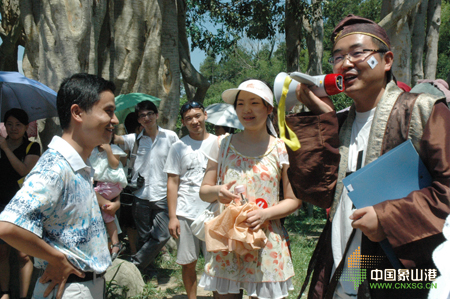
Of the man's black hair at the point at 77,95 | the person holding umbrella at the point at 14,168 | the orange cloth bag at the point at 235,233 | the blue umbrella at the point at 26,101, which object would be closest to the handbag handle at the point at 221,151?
the orange cloth bag at the point at 235,233

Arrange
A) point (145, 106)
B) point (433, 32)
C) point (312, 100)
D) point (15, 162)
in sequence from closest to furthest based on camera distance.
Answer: point (312, 100)
point (15, 162)
point (145, 106)
point (433, 32)

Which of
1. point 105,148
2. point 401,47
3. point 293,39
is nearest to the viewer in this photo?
point 105,148

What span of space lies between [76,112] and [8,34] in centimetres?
829

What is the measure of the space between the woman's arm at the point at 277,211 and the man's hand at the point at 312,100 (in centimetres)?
71

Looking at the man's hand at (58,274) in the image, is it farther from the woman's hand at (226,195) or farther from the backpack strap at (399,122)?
the backpack strap at (399,122)

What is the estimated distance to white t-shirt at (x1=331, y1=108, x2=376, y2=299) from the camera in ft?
5.94

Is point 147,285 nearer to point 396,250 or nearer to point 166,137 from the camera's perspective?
point 166,137

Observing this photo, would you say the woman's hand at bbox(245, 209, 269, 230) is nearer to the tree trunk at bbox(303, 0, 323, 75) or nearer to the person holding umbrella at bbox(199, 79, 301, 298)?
the person holding umbrella at bbox(199, 79, 301, 298)

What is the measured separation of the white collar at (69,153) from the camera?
1.79 metres

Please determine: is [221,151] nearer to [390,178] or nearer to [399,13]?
[390,178]

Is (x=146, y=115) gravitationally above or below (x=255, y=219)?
above

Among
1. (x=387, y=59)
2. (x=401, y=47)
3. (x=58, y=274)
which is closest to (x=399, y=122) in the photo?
(x=387, y=59)

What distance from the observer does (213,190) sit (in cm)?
257

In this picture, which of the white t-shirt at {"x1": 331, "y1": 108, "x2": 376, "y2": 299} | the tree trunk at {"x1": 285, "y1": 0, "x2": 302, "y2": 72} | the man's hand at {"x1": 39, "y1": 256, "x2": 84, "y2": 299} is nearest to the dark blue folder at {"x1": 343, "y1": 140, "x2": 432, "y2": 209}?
the white t-shirt at {"x1": 331, "y1": 108, "x2": 376, "y2": 299}
